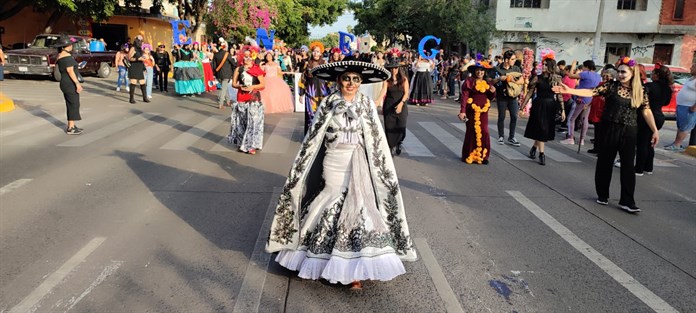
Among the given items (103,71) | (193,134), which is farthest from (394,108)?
(103,71)

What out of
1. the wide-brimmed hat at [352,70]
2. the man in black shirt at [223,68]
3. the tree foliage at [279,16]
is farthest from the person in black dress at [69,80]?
the tree foliage at [279,16]

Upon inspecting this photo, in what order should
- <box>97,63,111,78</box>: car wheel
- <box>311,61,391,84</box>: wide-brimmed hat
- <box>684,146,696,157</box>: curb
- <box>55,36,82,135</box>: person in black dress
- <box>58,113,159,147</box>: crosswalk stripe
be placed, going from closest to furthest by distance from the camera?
<box>311,61,391,84</box>: wide-brimmed hat → <box>58,113,159,147</box>: crosswalk stripe → <box>55,36,82,135</box>: person in black dress → <box>684,146,696,157</box>: curb → <box>97,63,111,78</box>: car wheel

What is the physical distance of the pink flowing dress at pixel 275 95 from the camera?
49.5 ft

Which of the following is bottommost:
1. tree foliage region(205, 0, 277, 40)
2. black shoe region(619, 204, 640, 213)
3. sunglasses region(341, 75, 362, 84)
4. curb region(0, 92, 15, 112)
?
black shoe region(619, 204, 640, 213)

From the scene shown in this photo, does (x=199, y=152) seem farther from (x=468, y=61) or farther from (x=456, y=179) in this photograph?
(x=468, y=61)

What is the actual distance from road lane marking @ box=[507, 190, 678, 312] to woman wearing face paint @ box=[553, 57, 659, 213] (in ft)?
3.65

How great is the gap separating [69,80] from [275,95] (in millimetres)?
5882

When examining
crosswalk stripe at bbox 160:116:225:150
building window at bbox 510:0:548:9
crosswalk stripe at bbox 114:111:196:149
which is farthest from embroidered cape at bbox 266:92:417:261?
building window at bbox 510:0:548:9

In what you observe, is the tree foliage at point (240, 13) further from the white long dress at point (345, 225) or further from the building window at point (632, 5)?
the white long dress at point (345, 225)

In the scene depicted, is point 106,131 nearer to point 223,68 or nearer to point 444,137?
point 223,68

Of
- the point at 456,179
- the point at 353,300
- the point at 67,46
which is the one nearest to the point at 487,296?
the point at 353,300

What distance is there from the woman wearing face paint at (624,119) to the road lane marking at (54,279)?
17.6ft

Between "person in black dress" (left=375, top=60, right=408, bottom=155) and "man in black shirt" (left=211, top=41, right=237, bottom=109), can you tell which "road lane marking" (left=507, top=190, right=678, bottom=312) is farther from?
"man in black shirt" (left=211, top=41, right=237, bottom=109)

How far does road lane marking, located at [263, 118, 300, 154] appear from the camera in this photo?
9.83 m
